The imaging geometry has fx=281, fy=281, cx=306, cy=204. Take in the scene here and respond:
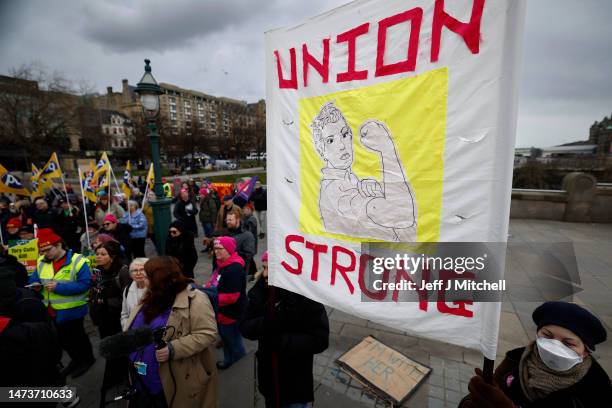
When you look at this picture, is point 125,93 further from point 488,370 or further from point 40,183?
point 488,370

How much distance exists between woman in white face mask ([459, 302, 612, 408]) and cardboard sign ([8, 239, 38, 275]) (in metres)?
5.84

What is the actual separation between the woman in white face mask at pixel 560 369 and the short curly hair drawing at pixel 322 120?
1475mm

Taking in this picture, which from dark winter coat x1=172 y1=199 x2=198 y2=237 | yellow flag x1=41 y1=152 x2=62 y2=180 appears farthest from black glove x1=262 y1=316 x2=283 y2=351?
yellow flag x1=41 y1=152 x2=62 y2=180

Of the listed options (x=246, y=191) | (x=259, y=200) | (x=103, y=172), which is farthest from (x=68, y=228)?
(x=259, y=200)

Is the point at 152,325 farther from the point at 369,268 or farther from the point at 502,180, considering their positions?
the point at 502,180

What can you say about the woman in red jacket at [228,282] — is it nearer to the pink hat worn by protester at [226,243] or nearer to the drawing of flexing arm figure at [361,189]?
the pink hat worn by protester at [226,243]

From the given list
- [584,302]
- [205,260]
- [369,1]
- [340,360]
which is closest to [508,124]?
[369,1]

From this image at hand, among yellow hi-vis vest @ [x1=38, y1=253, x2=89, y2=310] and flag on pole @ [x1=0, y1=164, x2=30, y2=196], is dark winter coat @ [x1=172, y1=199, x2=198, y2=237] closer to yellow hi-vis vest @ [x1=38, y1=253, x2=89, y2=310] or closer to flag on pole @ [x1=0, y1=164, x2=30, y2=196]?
yellow hi-vis vest @ [x1=38, y1=253, x2=89, y2=310]

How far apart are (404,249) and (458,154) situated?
56 cm

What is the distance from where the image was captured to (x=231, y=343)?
3.49m

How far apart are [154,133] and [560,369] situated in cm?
702

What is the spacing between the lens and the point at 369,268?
5.40ft

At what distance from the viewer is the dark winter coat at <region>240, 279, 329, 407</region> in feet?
6.59

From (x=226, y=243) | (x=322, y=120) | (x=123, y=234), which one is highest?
(x=322, y=120)
